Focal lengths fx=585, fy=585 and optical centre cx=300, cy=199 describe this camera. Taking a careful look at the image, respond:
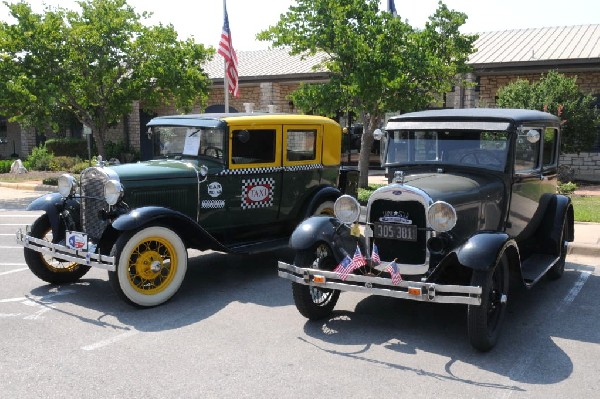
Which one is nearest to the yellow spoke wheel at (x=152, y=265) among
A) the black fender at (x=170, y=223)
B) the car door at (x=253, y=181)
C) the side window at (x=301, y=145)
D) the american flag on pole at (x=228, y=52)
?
the black fender at (x=170, y=223)

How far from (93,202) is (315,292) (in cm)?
257

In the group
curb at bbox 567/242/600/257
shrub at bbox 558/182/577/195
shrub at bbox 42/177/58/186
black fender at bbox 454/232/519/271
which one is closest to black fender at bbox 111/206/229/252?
black fender at bbox 454/232/519/271

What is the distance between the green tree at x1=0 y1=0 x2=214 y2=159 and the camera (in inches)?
543

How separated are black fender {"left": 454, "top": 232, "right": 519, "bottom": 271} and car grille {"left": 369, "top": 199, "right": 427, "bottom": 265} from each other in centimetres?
40

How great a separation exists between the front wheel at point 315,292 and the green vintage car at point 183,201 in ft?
4.70

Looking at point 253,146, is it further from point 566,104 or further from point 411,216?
point 566,104

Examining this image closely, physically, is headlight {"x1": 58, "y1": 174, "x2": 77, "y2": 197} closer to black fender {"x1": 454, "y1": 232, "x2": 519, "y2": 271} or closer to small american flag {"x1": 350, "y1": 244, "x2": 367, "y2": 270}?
small american flag {"x1": 350, "y1": 244, "x2": 367, "y2": 270}

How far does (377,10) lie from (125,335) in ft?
33.5

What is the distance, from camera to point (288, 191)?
24.5 ft

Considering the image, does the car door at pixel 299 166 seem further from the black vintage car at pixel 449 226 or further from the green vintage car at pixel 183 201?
the black vintage car at pixel 449 226

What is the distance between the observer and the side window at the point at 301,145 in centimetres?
747

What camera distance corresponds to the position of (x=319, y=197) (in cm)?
775

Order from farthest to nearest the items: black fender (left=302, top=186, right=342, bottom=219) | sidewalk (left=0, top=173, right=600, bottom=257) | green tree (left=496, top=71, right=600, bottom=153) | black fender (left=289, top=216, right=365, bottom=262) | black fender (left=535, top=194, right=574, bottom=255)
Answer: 1. green tree (left=496, top=71, right=600, bottom=153)
2. sidewalk (left=0, top=173, right=600, bottom=257)
3. black fender (left=302, top=186, right=342, bottom=219)
4. black fender (left=535, top=194, right=574, bottom=255)
5. black fender (left=289, top=216, right=365, bottom=262)

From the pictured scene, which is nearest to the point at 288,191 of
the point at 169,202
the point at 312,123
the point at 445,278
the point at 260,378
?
the point at 312,123
